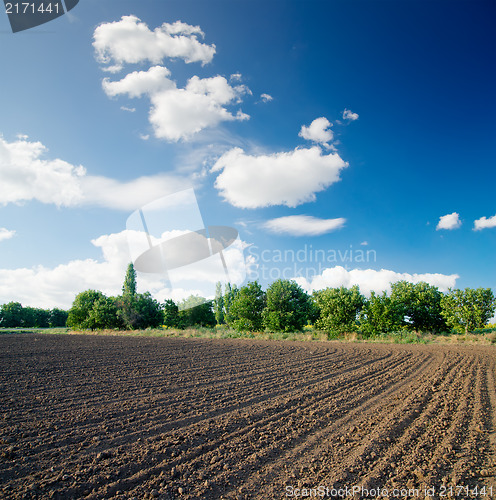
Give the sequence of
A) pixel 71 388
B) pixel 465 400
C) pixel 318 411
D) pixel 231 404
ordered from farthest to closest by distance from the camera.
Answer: pixel 71 388 < pixel 465 400 < pixel 231 404 < pixel 318 411

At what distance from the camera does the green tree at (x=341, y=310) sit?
32875 mm

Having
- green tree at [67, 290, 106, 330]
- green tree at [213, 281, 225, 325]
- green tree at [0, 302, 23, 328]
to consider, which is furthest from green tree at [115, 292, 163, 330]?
green tree at [0, 302, 23, 328]

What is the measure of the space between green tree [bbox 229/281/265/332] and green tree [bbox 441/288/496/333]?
20407 millimetres

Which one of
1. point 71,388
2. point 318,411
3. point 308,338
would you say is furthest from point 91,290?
point 318,411

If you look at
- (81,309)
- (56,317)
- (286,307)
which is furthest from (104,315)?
(56,317)

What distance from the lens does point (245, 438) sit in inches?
193

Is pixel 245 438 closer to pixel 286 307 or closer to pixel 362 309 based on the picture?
pixel 362 309

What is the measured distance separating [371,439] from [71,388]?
25.0ft

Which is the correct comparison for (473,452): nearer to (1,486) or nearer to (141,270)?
(1,486)

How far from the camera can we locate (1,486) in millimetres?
3510

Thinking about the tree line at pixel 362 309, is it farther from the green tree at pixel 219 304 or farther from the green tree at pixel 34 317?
the green tree at pixel 34 317

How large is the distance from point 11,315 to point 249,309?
83.4m

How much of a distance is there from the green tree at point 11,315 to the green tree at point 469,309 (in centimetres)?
10464

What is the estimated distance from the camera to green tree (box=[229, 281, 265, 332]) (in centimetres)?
3916
